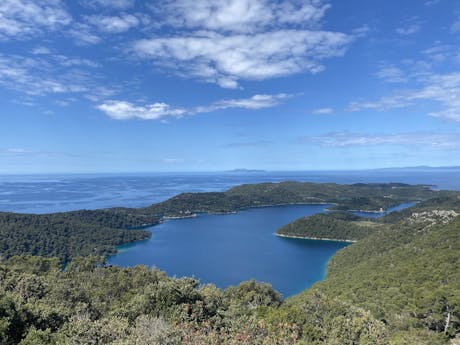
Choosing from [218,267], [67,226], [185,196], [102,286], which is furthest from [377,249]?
[185,196]

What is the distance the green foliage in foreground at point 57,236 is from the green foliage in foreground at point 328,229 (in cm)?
6066

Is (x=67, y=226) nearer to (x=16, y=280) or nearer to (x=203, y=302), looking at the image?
(x=16, y=280)

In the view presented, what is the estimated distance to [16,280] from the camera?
27.5 meters

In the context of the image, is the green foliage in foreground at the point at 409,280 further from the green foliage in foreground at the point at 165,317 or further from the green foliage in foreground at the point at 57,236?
the green foliage in foreground at the point at 57,236

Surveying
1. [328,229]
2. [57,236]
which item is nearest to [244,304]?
[57,236]

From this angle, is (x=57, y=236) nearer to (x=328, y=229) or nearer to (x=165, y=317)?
(x=328, y=229)

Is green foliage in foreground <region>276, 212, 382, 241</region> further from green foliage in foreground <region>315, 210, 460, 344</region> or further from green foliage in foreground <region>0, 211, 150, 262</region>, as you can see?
green foliage in foreground <region>0, 211, 150, 262</region>

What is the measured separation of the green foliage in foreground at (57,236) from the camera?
94.8m

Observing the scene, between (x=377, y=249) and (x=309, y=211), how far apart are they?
116295mm

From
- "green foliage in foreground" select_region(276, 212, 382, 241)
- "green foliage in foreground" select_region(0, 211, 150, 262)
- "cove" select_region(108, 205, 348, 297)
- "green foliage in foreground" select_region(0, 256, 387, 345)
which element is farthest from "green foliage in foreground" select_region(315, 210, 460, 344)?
"green foliage in foreground" select_region(0, 211, 150, 262)

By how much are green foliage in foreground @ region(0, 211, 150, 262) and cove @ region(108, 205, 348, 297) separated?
8.00m

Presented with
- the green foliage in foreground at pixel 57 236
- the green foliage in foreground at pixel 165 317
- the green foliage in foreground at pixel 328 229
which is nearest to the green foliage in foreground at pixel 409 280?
the green foliage in foreground at pixel 165 317

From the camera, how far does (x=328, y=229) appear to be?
119875 mm

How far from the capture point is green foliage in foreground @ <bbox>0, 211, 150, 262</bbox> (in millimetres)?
94825
